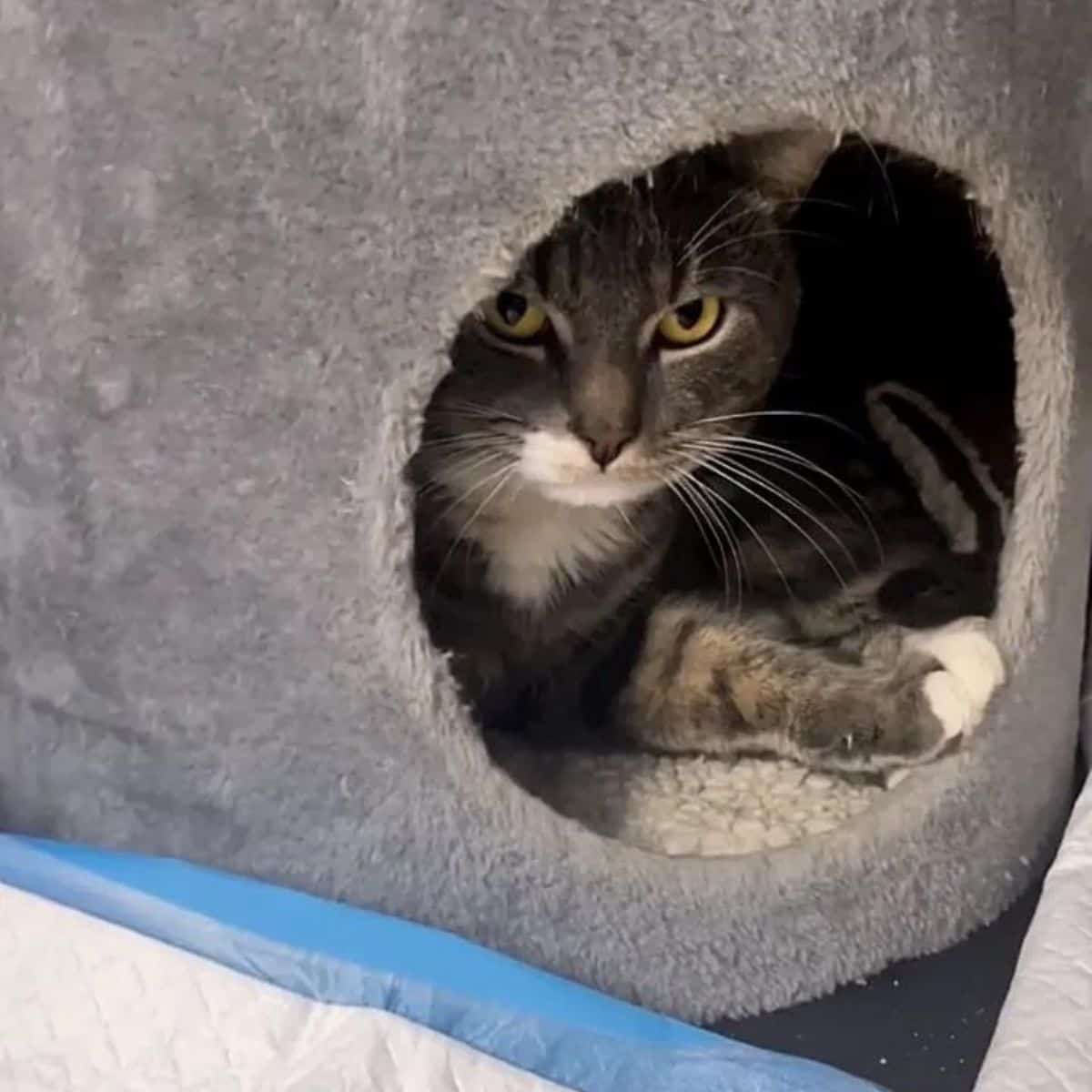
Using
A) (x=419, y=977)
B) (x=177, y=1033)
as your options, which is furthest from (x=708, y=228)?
(x=177, y=1033)

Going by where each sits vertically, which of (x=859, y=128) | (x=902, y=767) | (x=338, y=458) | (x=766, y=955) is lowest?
(x=766, y=955)

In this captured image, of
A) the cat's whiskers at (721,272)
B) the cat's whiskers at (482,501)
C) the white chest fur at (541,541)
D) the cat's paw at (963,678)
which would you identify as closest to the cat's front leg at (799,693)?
the cat's paw at (963,678)

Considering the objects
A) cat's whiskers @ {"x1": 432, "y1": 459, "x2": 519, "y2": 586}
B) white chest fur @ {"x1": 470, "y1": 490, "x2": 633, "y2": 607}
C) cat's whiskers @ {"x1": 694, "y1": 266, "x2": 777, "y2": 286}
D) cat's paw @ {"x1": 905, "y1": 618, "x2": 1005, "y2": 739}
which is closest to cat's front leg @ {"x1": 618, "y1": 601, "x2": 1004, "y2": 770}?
cat's paw @ {"x1": 905, "y1": 618, "x2": 1005, "y2": 739}

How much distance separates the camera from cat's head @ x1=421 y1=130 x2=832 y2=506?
43.1 inches

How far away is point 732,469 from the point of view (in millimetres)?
1351

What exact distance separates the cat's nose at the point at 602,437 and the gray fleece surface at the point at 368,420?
0.19 meters

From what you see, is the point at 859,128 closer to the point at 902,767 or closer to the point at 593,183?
the point at 593,183

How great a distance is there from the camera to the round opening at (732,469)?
44.0 inches

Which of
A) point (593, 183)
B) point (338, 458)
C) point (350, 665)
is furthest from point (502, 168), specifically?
point (350, 665)

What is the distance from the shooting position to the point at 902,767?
3.94ft

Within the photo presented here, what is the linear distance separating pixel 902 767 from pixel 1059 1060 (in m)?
0.29

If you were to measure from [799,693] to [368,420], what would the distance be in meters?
0.50

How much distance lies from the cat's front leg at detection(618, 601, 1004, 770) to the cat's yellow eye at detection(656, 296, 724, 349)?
300 millimetres

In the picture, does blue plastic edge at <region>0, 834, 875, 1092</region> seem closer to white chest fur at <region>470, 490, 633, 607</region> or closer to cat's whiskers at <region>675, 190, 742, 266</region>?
white chest fur at <region>470, 490, 633, 607</region>
